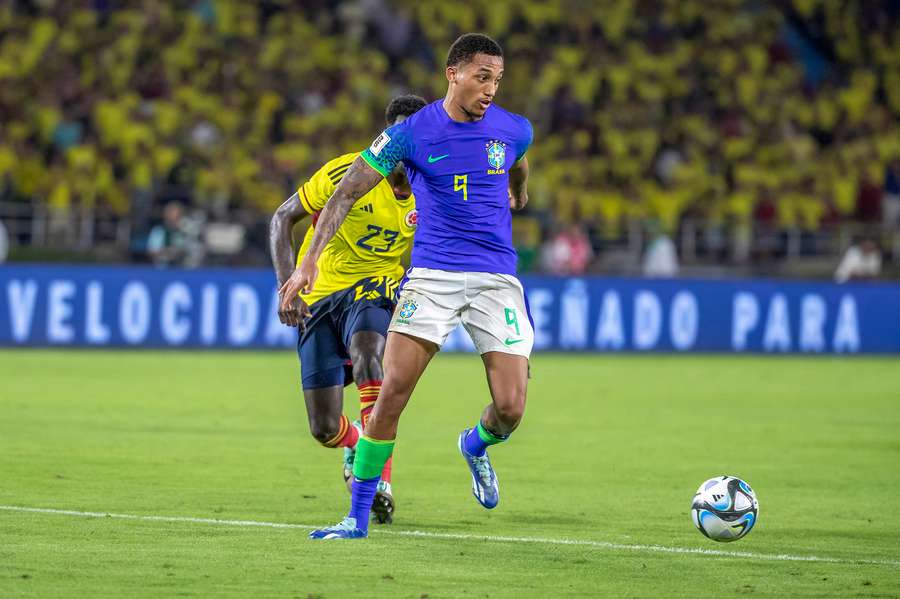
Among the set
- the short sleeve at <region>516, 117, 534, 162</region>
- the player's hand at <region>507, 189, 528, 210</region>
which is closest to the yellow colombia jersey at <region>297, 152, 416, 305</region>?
the player's hand at <region>507, 189, 528, 210</region>

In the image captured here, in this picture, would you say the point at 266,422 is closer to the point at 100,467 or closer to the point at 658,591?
the point at 100,467

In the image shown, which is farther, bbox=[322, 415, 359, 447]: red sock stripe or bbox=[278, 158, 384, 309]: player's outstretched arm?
bbox=[322, 415, 359, 447]: red sock stripe

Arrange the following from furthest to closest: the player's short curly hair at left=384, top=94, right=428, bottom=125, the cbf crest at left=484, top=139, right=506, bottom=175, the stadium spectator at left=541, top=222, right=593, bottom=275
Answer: the stadium spectator at left=541, top=222, right=593, bottom=275 < the player's short curly hair at left=384, top=94, right=428, bottom=125 < the cbf crest at left=484, top=139, right=506, bottom=175

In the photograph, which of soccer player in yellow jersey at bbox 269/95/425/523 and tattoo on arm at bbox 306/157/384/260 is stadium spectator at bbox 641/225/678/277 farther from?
tattoo on arm at bbox 306/157/384/260

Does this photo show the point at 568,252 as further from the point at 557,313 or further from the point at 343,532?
the point at 343,532

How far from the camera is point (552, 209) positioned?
86.6 ft

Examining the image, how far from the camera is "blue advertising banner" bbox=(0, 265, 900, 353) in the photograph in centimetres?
2202

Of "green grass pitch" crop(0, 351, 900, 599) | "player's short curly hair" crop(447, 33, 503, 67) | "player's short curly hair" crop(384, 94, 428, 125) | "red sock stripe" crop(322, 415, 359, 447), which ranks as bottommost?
"green grass pitch" crop(0, 351, 900, 599)

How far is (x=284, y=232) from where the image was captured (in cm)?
877

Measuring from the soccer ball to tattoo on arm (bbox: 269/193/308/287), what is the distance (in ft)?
8.85

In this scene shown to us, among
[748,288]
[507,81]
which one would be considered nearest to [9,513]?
[748,288]

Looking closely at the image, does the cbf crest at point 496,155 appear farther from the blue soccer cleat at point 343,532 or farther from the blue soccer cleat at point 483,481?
the blue soccer cleat at point 343,532

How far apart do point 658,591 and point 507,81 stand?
22.8 meters

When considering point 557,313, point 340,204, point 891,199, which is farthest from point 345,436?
point 891,199
